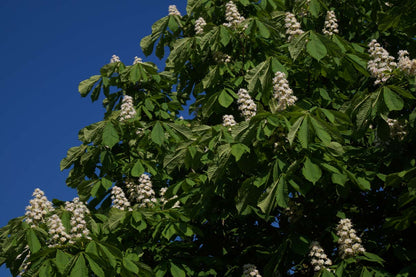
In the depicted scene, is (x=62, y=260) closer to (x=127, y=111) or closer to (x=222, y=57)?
(x=127, y=111)

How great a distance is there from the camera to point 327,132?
182 inches

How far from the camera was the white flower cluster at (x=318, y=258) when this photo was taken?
4.86 meters

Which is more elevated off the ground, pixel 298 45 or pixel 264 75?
pixel 298 45

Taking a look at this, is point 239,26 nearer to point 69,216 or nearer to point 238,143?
point 238,143

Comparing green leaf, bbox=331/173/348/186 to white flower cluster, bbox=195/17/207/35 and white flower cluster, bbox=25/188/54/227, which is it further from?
white flower cluster, bbox=195/17/207/35

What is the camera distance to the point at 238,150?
4.74 metres

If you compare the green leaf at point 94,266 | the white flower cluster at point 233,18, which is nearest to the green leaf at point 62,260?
the green leaf at point 94,266

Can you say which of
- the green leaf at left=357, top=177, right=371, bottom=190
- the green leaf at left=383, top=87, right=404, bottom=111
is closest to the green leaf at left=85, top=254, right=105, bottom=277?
the green leaf at left=357, top=177, right=371, bottom=190

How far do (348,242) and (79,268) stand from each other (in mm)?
2277

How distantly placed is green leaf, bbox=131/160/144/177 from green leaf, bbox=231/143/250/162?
86.6 inches

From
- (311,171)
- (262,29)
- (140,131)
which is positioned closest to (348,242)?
(311,171)

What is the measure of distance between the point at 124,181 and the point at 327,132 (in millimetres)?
3372

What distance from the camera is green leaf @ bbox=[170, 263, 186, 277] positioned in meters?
5.80

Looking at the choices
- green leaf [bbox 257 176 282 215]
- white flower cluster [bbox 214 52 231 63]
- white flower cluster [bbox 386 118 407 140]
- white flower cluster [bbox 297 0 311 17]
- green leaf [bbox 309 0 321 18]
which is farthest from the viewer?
white flower cluster [bbox 297 0 311 17]
